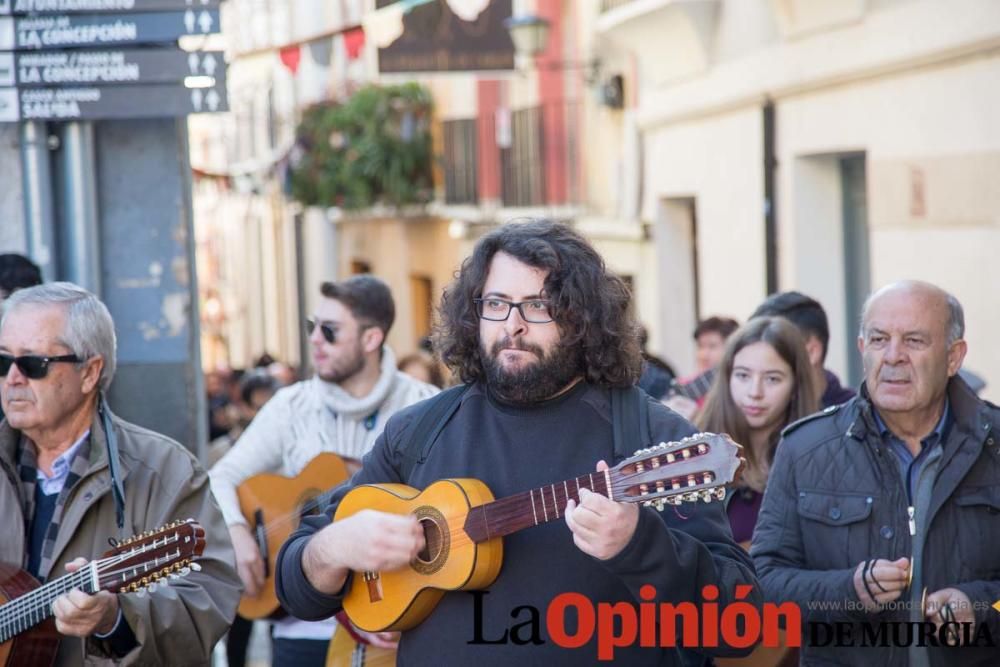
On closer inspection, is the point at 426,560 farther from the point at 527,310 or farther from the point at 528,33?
the point at 528,33

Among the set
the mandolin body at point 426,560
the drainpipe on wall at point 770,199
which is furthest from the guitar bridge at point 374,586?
the drainpipe on wall at point 770,199

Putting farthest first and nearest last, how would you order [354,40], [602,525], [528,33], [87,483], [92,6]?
[528,33], [354,40], [92,6], [87,483], [602,525]

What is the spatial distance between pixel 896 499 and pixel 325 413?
8.76 feet

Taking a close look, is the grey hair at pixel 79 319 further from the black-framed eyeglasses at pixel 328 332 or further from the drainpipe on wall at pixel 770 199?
the drainpipe on wall at pixel 770 199

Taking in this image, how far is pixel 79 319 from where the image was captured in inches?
186

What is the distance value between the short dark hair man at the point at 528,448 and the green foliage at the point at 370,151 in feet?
64.1

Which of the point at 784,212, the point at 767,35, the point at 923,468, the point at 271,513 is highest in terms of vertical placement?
the point at 767,35

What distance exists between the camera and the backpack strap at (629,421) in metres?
3.79

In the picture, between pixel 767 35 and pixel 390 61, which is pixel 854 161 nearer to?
pixel 767 35

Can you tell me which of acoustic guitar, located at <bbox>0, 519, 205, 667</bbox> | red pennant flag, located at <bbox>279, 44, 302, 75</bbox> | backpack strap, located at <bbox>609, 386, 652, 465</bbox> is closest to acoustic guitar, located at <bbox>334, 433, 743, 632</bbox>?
backpack strap, located at <bbox>609, 386, 652, 465</bbox>

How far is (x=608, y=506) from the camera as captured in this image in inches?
137

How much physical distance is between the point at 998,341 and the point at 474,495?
526 centimetres

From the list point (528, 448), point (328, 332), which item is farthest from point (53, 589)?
point (328, 332)

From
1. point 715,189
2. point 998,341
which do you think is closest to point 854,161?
point 715,189
